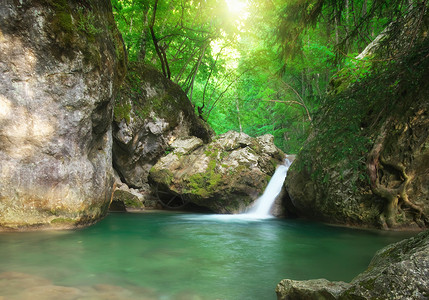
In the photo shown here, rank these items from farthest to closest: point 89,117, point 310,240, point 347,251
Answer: point 89,117, point 310,240, point 347,251

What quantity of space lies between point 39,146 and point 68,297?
4403 mm

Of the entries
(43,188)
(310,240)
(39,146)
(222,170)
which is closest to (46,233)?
(43,188)

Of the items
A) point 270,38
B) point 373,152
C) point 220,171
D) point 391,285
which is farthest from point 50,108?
point 373,152

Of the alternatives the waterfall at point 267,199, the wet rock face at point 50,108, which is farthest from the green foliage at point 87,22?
the waterfall at point 267,199

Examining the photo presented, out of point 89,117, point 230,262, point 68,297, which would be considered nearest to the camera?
point 68,297

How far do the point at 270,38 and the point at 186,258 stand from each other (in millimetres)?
4160

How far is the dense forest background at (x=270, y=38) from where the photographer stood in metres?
4.91

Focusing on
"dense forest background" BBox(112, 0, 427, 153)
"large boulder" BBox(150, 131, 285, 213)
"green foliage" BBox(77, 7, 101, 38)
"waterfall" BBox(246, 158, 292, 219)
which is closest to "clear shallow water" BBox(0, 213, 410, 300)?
"dense forest background" BBox(112, 0, 427, 153)

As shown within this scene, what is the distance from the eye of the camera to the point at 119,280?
12.4ft

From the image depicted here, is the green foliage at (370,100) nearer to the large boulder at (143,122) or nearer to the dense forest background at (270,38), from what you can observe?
the dense forest background at (270,38)

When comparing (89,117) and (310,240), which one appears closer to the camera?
(310,240)

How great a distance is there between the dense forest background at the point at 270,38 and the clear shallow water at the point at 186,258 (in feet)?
7.65

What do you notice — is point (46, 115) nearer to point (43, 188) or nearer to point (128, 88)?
point (43, 188)

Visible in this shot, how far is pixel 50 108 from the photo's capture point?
6.66 m
